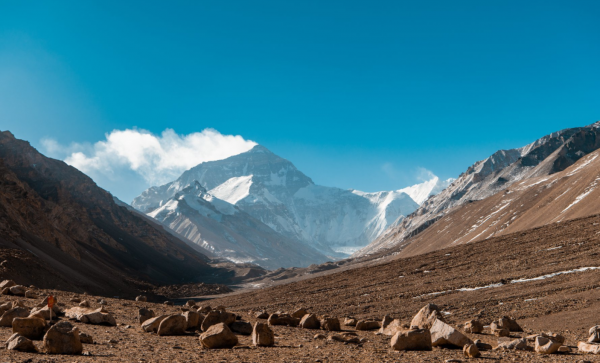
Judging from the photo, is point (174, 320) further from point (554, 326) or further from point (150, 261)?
point (150, 261)

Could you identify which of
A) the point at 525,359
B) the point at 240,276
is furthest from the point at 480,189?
the point at 525,359

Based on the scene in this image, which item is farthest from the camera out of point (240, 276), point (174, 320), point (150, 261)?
point (240, 276)

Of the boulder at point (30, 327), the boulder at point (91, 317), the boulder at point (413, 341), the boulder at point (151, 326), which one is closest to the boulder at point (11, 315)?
the boulder at point (30, 327)

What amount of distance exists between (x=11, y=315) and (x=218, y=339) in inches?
257

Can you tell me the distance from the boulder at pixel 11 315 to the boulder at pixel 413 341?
438 inches

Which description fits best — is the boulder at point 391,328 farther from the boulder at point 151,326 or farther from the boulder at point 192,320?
the boulder at point 151,326

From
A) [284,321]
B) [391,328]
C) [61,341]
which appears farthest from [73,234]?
[61,341]

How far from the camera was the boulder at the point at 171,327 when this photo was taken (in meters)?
14.6

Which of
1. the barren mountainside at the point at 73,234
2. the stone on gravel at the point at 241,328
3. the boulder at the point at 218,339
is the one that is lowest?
the stone on gravel at the point at 241,328

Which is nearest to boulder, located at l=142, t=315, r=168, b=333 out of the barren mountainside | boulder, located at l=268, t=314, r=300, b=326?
boulder, located at l=268, t=314, r=300, b=326

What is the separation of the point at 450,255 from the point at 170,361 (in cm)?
5000

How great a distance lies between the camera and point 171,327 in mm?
14617

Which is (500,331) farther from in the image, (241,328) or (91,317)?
(91,317)

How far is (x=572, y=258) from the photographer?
128ft
